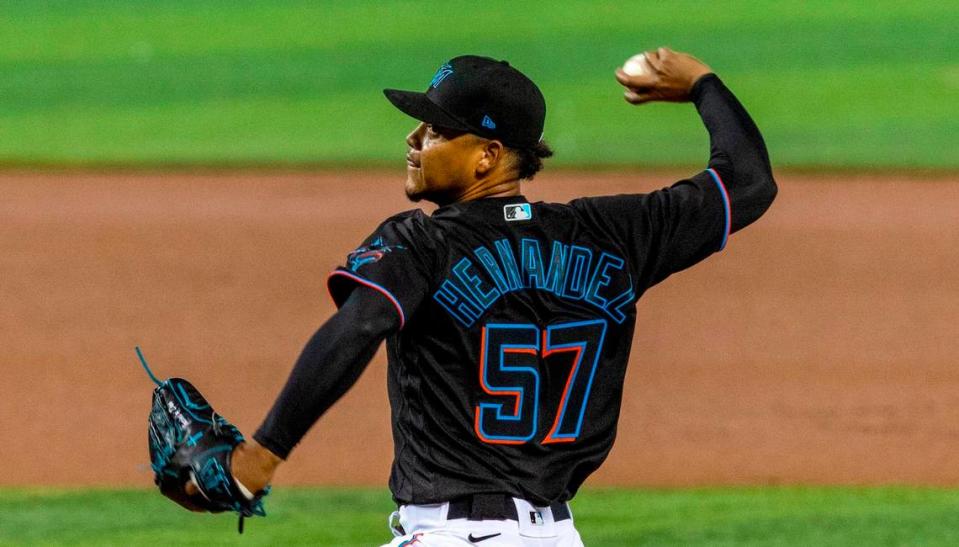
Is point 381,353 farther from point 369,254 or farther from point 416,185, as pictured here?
point 369,254

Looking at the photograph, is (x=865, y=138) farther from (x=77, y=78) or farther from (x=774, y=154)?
(x=77, y=78)

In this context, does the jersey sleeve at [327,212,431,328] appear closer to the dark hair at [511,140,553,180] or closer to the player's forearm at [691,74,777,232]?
the dark hair at [511,140,553,180]

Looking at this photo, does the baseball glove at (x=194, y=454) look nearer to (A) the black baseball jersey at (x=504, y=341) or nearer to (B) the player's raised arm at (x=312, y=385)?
(B) the player's raised arm at (x=312, y=385)

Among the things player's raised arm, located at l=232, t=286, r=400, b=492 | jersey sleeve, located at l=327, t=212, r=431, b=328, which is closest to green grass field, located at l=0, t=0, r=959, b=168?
jersey sleeve, located at l=327, t=212, r=431, b=328

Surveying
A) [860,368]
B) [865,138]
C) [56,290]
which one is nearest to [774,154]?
[865,138]

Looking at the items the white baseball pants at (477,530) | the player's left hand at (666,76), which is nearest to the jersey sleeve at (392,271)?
the white baseball pants at (477,530)

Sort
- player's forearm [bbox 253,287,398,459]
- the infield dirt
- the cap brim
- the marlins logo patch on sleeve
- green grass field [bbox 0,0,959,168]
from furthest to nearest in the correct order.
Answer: green grass field [bbox 0,0,959,168] < the infield dirt < the cap brim < the marlins logo patch on sleeve < player's forearm [bbox 253,287,398,459]
